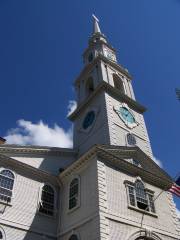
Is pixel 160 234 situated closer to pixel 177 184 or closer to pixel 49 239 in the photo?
pixel 177 184

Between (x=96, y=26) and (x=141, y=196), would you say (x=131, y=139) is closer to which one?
(x=141, y=196)

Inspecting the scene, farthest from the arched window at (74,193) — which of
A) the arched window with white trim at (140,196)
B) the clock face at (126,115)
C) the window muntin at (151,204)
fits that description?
the clock face at (126,115)

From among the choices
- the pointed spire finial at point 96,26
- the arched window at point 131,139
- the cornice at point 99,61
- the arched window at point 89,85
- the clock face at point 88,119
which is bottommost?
the arched window at point 131,139

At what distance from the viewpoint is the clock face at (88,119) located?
2892 cm

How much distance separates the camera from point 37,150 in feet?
78.6

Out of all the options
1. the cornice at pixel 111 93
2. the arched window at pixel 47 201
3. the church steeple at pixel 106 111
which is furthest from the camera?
the cornice at pixel 111 93

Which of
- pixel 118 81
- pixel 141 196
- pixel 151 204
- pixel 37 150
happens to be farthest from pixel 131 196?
pixel 118 81

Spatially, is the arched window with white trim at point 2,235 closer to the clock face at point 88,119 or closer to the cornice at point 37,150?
the cornice at point 37,150

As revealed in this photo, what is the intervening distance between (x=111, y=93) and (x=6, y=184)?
47.1ft

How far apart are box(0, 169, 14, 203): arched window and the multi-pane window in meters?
7.95

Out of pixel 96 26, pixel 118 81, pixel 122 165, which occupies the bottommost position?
pixel 122 165

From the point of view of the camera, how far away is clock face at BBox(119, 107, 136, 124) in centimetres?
2924

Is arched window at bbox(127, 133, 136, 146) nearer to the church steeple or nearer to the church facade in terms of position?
the church steeple

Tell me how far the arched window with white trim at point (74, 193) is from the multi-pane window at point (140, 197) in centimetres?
351
